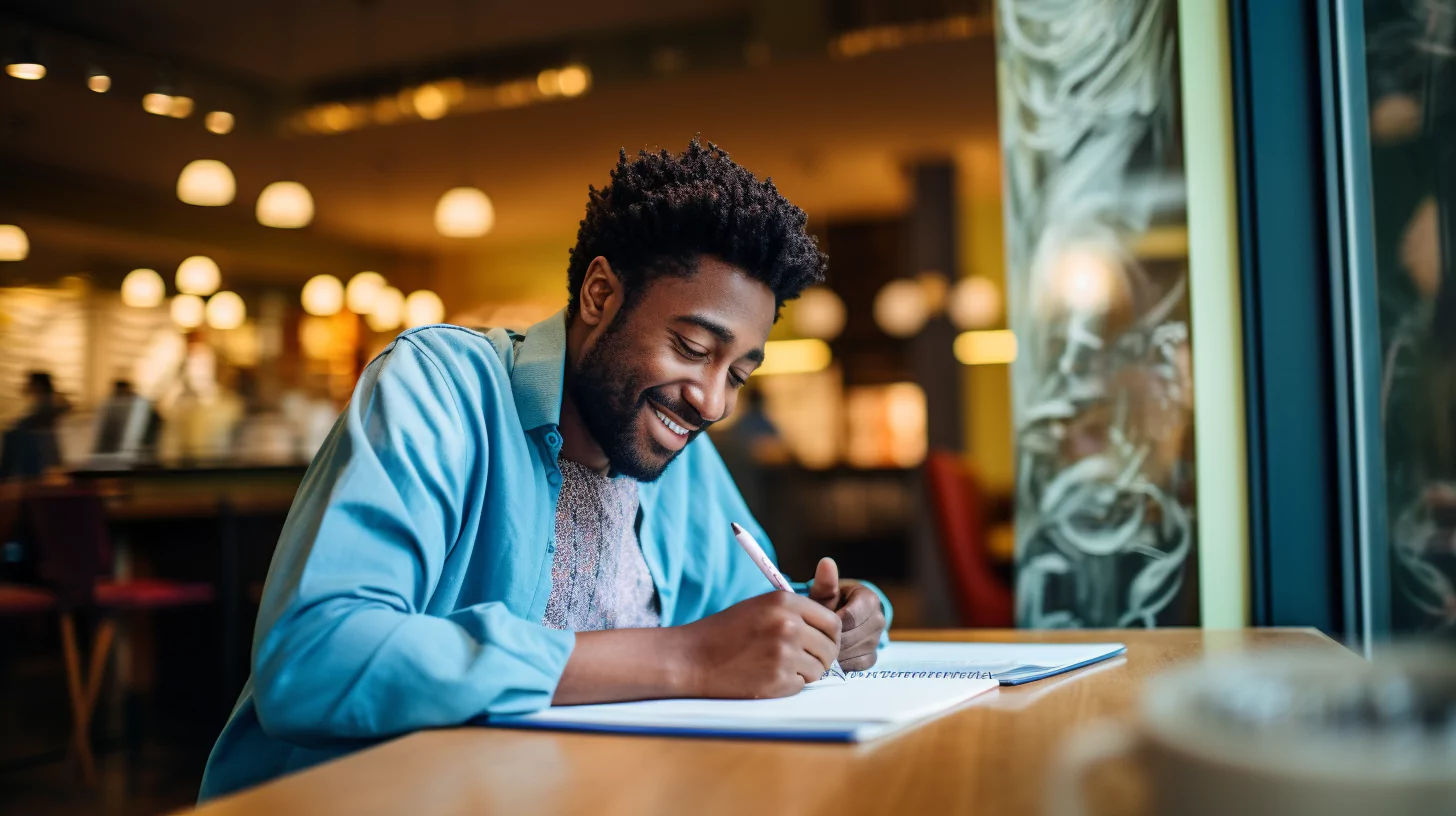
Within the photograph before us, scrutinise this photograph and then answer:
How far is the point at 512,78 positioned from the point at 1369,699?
22.5 feet

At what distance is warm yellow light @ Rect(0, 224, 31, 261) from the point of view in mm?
4770

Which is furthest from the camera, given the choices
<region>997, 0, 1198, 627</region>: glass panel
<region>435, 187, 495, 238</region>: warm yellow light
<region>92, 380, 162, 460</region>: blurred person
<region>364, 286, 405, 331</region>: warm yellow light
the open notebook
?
<region>364, 286, 405, 331</region>: warm yellow light

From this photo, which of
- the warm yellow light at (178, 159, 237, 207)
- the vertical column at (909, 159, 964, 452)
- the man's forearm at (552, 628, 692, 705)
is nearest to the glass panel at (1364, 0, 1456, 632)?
the man's forearm at (552, 628, 692, 705)

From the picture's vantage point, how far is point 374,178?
27.9ft

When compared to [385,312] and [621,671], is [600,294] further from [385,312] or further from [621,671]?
[385,312]

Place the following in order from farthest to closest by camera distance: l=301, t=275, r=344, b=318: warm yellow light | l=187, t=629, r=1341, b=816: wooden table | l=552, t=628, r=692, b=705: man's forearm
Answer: l=301, t=275, r=344, b=318: warm yellow light → l=552, t=628, r=692, b=705: man's forearm → l=187, t=629, r=1341, b=816: wooden table

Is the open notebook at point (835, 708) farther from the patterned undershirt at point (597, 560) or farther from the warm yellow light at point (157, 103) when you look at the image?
the warm yellow light at point (157, 103)

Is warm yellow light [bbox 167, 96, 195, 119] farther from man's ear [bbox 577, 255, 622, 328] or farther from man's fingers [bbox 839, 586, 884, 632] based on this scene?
man's fingers [bbox 839, 586, 884, 632]

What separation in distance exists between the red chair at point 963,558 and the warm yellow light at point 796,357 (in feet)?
20.4

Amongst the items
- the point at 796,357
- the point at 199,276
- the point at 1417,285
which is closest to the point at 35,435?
the point at 199,276

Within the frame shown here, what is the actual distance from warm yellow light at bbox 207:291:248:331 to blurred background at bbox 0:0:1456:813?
0.03 meters

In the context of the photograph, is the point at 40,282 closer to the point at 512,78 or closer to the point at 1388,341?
the point at 512,78

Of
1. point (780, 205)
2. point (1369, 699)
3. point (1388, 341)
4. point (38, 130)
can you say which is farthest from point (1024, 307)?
point (38, 130)

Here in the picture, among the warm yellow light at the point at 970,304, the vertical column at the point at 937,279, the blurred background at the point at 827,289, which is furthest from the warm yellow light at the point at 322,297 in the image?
the warm yellow light at the point at 970,304
